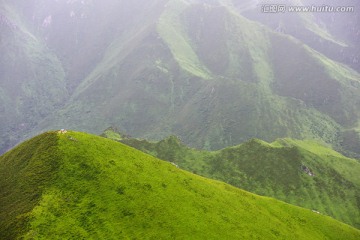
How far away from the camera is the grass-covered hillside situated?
6919 centimetres

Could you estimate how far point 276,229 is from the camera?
97000 millimetres

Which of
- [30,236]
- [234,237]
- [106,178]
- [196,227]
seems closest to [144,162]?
[106,178]

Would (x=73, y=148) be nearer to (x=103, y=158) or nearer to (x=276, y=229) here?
(x=103, y=158)

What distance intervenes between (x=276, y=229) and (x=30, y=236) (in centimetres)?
5878

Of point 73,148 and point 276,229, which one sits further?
point 276,229

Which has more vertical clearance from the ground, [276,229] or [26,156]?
[26,156]

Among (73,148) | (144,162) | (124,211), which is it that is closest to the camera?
(124,211)

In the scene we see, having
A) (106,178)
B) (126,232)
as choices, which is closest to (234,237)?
(126,232)

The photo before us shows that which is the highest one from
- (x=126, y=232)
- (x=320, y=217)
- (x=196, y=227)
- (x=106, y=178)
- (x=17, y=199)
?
(x=17, y=199)

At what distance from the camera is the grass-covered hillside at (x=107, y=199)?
69.2 meters

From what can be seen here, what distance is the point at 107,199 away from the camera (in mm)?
77250

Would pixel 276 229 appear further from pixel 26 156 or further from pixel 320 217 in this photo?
pixel 26 156

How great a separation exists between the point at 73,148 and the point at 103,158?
6790 mm

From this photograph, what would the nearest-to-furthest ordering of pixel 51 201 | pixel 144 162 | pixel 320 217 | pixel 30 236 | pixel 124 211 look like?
pixel 30 236 → pixel 51 201 → pixel 124 211 → pixel 144 162 → pixel 320 217
